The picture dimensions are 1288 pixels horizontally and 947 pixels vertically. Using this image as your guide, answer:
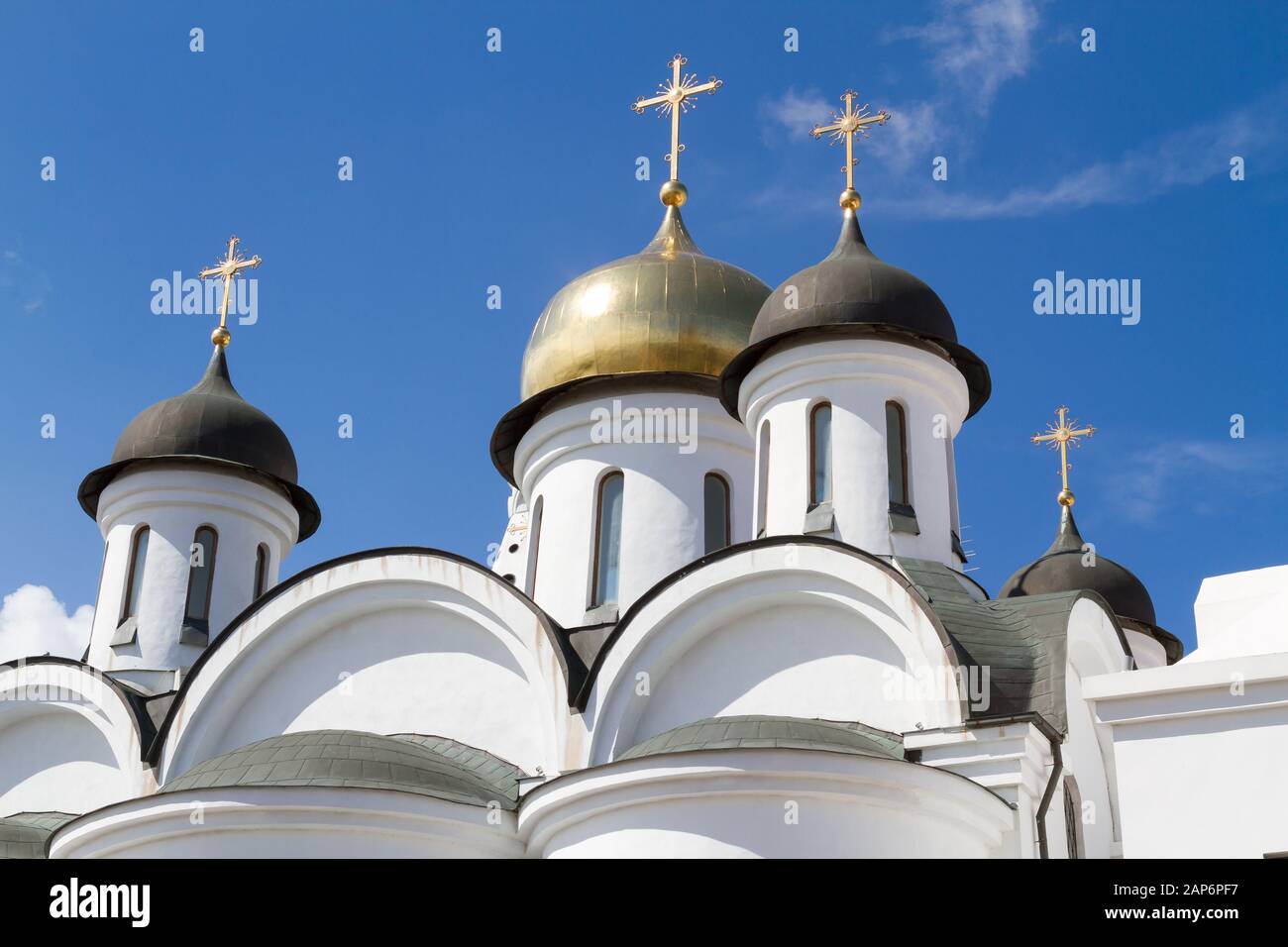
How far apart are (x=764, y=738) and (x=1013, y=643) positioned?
2.13 metres

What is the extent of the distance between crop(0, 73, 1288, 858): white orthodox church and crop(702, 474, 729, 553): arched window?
0.02 meters

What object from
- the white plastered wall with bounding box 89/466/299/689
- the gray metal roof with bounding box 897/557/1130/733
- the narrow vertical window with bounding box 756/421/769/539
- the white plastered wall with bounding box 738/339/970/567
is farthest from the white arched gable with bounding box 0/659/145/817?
the gray metal roof with bounding box 897/557/1130/733

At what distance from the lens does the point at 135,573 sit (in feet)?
46.6

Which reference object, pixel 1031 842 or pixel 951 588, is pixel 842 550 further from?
pixel 1031 842

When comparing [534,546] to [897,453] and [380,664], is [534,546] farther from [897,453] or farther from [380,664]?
[897,453]

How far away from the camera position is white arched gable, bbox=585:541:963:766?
10.3 meters

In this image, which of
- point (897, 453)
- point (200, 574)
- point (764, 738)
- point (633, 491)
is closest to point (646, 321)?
point (633, 491)

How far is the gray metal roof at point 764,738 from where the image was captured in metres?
8.93

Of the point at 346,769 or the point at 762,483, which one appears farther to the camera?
the point at 762,483

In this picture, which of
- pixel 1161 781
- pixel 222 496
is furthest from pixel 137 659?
pixel 1161 781

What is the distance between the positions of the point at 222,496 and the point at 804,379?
5356 millimetres

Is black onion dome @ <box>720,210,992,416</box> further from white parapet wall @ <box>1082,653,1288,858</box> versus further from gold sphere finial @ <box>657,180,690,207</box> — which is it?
white parapet wall @ <box>1082,653,1288,858</box>

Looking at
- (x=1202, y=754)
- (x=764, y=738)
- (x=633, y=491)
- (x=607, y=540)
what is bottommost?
(x=1202, y=754)

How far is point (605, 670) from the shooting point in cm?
1082
